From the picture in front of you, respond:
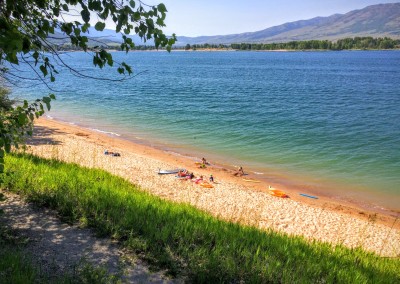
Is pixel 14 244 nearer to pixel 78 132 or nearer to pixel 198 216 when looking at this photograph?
pixel 198 216

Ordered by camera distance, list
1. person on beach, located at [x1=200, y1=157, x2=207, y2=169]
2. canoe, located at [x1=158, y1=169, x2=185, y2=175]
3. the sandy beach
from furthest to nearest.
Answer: person on beach, located at [x1=200, y1=157, x2=207, y2=169]
canoe, located at [x1=158, y1=169, x2=185, y2=175]
the sandy beach

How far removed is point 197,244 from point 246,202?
9.55 metres

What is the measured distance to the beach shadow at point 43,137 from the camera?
21309mm

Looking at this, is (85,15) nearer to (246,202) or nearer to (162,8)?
(162,8)

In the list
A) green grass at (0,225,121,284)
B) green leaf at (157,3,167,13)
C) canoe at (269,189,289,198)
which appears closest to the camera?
green leaf at (157,3,167,13)

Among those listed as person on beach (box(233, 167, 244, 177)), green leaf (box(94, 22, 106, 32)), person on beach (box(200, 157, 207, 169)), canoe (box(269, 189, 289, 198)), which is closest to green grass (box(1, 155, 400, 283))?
green leaf (box(94, 22, 106, 32))

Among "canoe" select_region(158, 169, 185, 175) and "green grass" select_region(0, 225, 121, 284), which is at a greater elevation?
"green grass" select_region(0, 225, 121, 284)

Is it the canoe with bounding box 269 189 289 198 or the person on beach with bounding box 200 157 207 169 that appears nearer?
the canoe with bounding box 269 189 289 198

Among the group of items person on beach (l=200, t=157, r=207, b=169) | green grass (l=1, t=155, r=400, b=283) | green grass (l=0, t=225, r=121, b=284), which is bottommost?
person on beach (l=200, t=157, r=207, b=169)

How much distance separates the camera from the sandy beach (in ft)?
41.1

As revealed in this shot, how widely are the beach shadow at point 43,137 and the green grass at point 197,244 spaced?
14277 millimetres

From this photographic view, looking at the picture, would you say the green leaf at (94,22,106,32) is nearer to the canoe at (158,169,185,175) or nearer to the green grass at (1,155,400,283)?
the green grass at (1,155,400,283)

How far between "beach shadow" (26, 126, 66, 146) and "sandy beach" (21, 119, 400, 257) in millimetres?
84

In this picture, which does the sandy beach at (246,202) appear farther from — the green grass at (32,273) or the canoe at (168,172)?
the green grass at (32,273)
